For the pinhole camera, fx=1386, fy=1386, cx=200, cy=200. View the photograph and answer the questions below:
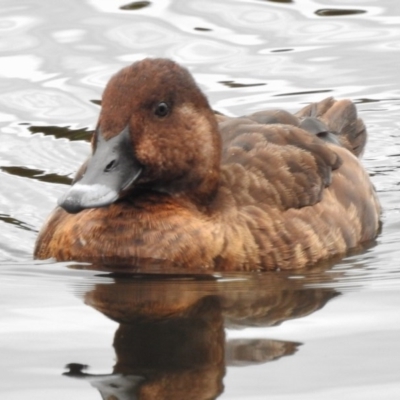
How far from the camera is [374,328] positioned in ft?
23.8

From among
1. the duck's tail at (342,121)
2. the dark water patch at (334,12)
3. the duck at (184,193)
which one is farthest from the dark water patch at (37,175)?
the dark water patch at (334,12)

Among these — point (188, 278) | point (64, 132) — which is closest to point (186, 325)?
point (188, 278)

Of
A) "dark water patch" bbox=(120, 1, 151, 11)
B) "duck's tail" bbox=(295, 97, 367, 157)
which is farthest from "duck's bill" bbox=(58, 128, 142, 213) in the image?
"dark water patch" bbox=(120, 1, 151, 11)

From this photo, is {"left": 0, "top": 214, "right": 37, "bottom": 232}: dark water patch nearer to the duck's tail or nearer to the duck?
the duck

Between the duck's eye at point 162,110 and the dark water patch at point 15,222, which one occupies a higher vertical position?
the duck's eye at point 162,110

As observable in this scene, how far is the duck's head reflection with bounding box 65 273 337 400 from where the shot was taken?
651cm

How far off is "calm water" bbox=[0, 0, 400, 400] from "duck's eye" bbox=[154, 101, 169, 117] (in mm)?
1016

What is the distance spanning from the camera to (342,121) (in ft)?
35.7

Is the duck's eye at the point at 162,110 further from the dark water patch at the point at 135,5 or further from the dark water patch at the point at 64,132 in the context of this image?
the dark water patch at the point at 135,5

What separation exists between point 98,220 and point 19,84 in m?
4.20

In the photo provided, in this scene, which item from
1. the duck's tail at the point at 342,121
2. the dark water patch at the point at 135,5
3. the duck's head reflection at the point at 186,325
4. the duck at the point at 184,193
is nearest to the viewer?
the duck's head reflection at the point at 186,325

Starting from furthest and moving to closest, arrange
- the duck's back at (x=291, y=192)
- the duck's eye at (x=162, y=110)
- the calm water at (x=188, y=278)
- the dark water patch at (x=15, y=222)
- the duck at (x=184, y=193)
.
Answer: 1. the dark water patch at (x=15, y=222)
2. the duck's back at (x=291, y=192)
3. the duck's eye at (x=162, y=110)
4. the duck at (x=184, y=193)
5. the calm water at (x=188, y=278)

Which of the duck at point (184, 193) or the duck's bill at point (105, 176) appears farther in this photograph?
the duck at point (184, 193)

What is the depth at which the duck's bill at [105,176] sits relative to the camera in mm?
7859
